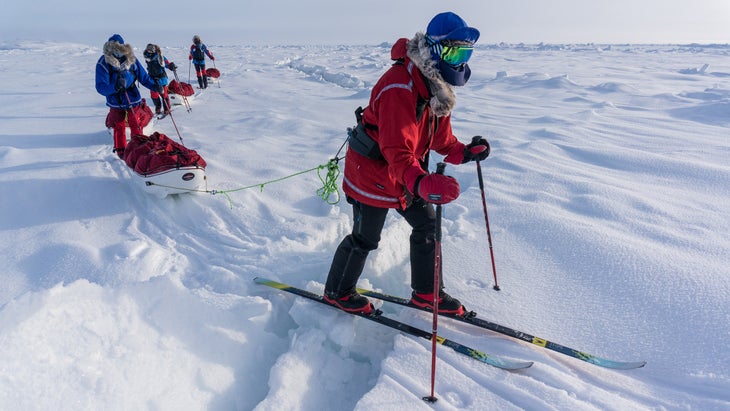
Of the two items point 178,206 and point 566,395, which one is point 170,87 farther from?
point 566,395

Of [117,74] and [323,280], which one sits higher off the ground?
[117,74]

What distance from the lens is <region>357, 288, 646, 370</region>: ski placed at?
1.94m

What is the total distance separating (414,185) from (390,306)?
1.17 metres

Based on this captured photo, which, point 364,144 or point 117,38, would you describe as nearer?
point 364,144

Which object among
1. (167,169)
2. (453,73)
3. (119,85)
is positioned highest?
(453,73)

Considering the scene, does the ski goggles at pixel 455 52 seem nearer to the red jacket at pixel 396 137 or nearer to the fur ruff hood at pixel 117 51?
the red jacket at pixel 396 137

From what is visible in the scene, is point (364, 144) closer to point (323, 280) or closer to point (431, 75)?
point (431, 75)

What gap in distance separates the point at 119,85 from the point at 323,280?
3979mm

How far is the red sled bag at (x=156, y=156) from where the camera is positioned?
12.1ft

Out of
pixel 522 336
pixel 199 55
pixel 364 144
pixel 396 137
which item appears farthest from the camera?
pixel 199 55

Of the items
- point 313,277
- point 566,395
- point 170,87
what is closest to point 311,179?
point 313,277

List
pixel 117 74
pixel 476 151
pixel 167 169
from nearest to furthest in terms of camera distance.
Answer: pixel 476 151, pixel 167 169, pixel 117 74

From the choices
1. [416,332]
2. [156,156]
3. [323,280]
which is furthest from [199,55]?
[416,332]

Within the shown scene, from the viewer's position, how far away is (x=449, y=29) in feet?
5.89
